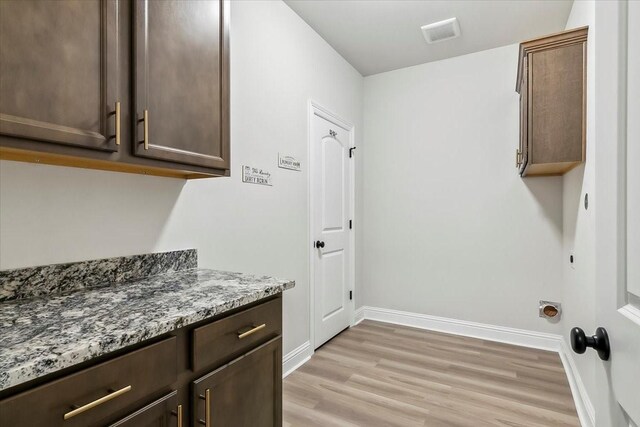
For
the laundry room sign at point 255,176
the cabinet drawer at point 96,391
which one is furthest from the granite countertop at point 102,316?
the laundry room sign at point 255,176

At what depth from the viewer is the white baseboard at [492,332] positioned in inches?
92.9

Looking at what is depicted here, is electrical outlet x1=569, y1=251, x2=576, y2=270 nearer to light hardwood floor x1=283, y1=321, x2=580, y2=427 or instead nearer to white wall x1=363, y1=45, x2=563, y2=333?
white wall x1=363, y1=45, x2=563, y2=333

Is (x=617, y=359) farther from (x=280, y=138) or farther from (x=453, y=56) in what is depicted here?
(x=453, y=56)

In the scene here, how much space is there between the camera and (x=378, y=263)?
3949 mm

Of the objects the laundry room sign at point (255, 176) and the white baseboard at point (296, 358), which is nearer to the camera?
the laundry room sign at point (255, 176)

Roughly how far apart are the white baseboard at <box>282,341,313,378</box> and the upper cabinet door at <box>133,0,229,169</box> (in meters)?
1.66

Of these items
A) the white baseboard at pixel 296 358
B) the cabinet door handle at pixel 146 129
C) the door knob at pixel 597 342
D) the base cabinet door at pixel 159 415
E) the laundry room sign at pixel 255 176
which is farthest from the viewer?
the white baseboard at pixel 296 358

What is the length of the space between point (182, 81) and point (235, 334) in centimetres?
103

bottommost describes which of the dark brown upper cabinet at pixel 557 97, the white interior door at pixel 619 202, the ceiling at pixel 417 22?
the white interior door at pixel 619 202

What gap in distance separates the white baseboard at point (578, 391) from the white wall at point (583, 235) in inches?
2.3

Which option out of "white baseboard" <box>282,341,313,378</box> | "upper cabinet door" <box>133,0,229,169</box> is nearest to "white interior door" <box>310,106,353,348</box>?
"white baseboard" <box>282,341,313,378</box>

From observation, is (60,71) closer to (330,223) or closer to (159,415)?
(159,415)

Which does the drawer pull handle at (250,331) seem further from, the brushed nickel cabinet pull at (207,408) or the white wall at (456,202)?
the white wall at (456,202)

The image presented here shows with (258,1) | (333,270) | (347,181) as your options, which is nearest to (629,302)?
(258,1)
